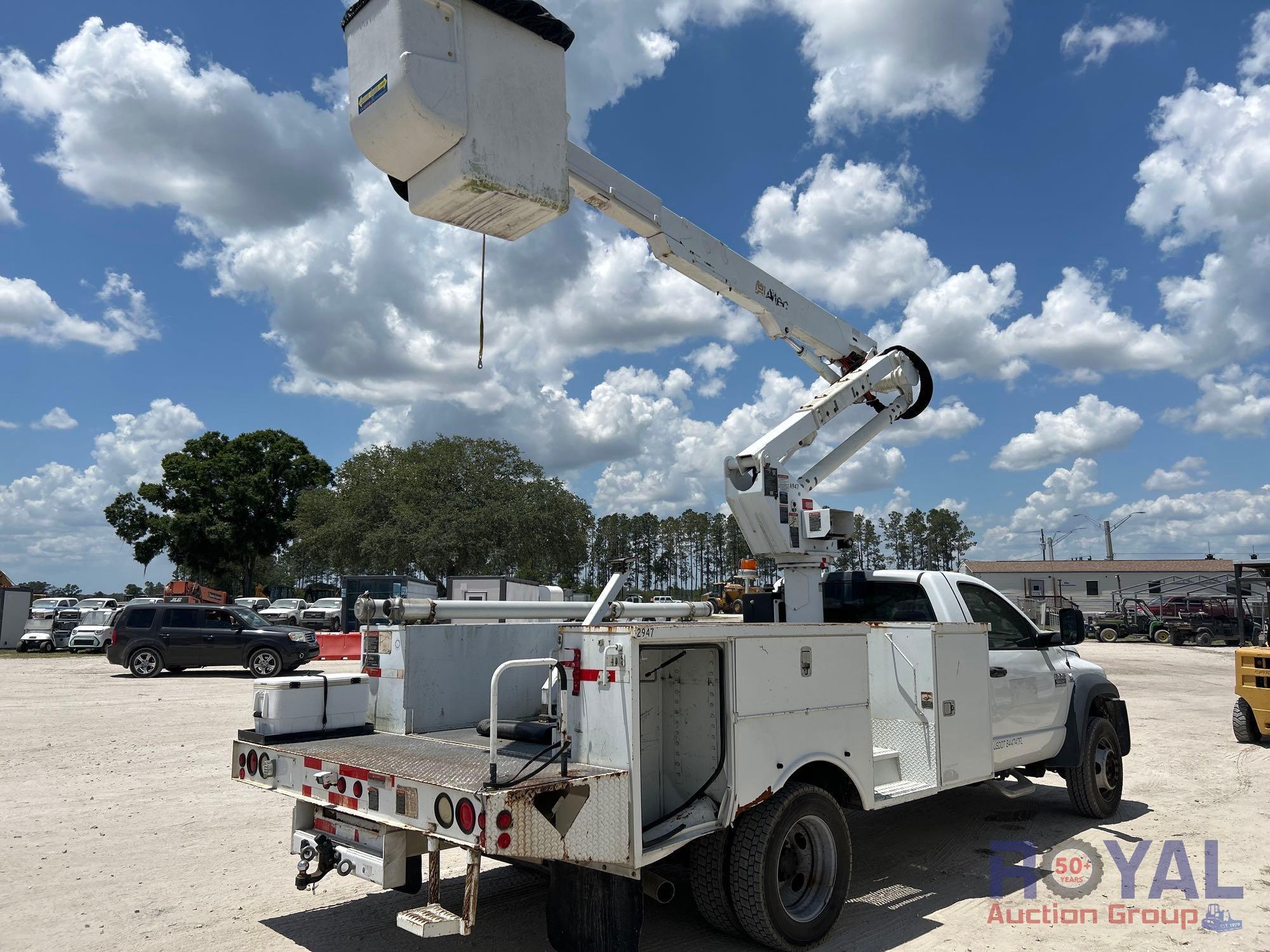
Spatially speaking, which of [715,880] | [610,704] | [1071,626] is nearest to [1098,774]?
[1071,626]

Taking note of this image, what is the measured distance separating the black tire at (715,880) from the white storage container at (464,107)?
3766mm

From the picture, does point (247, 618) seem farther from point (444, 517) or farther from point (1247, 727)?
point (444, 517)

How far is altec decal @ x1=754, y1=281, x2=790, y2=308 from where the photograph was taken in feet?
26.5

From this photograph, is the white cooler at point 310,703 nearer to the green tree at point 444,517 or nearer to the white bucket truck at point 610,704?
the white bucket truck at point 610,704

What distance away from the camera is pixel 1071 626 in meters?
7.30

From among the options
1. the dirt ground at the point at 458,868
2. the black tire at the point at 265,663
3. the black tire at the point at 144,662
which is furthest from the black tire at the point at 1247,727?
the black tire at the point at 144,662

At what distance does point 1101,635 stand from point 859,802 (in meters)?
41.8

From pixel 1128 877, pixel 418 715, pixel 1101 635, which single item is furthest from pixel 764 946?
pixel 1101 635

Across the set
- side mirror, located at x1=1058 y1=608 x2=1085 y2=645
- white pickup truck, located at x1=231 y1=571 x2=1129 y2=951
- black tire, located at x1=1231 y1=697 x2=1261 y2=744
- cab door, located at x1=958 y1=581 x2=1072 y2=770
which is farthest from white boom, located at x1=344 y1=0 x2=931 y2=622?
black tire, located at x1=1231 y1=697 x2=1261 y2=744

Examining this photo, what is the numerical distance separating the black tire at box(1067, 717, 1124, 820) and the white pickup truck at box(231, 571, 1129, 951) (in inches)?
62.3

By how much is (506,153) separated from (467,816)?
3691 millimetres

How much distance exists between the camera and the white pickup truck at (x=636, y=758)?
12.9 feet

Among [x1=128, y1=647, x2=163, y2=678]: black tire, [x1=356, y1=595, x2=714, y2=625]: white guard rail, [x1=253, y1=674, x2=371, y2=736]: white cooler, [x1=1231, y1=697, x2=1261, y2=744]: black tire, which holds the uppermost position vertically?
[x1=356, y1=595, x2=714, y2=625]: white guard rail

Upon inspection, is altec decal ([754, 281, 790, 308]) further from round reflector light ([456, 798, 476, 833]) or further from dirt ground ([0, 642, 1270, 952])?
round reflector light ([456, 798, 476, 833])
